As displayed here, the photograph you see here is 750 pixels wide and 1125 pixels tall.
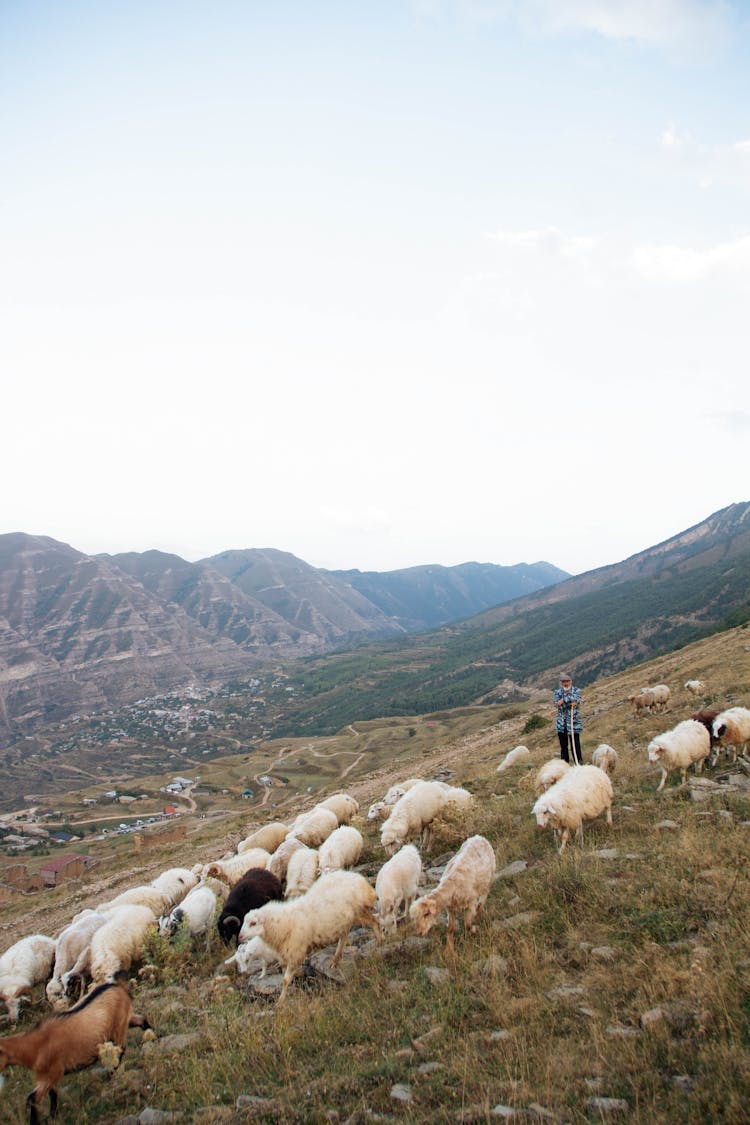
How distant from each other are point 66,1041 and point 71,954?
478 cm

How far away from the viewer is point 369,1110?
456 cm

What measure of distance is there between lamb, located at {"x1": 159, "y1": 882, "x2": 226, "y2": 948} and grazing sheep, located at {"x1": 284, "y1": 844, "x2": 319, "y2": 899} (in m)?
1.56

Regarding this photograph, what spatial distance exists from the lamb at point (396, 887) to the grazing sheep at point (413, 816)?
222 cm

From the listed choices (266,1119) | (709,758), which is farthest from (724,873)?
(709,758)

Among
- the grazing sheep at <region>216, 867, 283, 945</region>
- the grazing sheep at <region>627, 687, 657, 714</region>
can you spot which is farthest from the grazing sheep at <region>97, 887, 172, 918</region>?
the grazing sheep at <region>627, 687, 657, 714</region>

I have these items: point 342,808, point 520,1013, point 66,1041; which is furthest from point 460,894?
point 342,808

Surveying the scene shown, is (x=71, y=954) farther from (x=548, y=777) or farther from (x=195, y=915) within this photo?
(x=548, y=777)

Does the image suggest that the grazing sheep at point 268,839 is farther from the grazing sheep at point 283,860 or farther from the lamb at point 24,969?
the lamb at point 24,969

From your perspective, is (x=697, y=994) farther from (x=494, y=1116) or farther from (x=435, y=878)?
(x=435, y=878)

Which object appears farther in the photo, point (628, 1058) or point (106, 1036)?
point (106, 1036)

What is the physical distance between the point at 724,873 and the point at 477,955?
3331 mm

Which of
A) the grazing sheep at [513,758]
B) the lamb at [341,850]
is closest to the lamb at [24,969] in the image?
the lamb at [341,850]

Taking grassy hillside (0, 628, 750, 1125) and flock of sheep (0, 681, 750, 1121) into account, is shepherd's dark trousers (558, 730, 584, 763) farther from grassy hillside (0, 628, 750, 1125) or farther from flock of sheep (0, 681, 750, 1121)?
grassy hillside (0, 628, 750, 1125)

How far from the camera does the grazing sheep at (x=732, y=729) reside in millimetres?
12414
